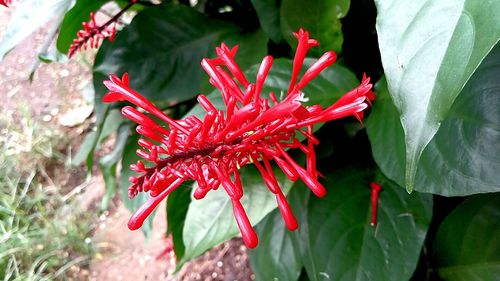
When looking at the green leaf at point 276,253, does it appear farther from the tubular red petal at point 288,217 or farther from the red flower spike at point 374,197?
the tubular red petal at point 288,217

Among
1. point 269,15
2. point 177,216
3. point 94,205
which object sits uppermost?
point 269,15

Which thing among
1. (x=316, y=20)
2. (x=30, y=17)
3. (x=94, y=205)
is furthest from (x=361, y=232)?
(x=94, y=205)

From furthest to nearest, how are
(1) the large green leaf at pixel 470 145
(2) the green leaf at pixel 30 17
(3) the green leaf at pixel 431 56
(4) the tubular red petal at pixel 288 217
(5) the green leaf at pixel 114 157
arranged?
A: (5) the green leaf at pixel 114 157
(2) the green leaf at pixel 30 17
(1) the large green leaf at pixel 470 145
(4) the tubular red petal at pixel 288 217
(3) the green leaf at pixel 431 56

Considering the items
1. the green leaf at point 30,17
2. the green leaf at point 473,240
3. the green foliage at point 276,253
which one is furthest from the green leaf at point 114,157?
the green leaf at point 473,240

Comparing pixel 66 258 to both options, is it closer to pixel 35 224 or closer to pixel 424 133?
pixel 35 224

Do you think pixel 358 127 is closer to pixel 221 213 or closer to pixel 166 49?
pixel 221 213
